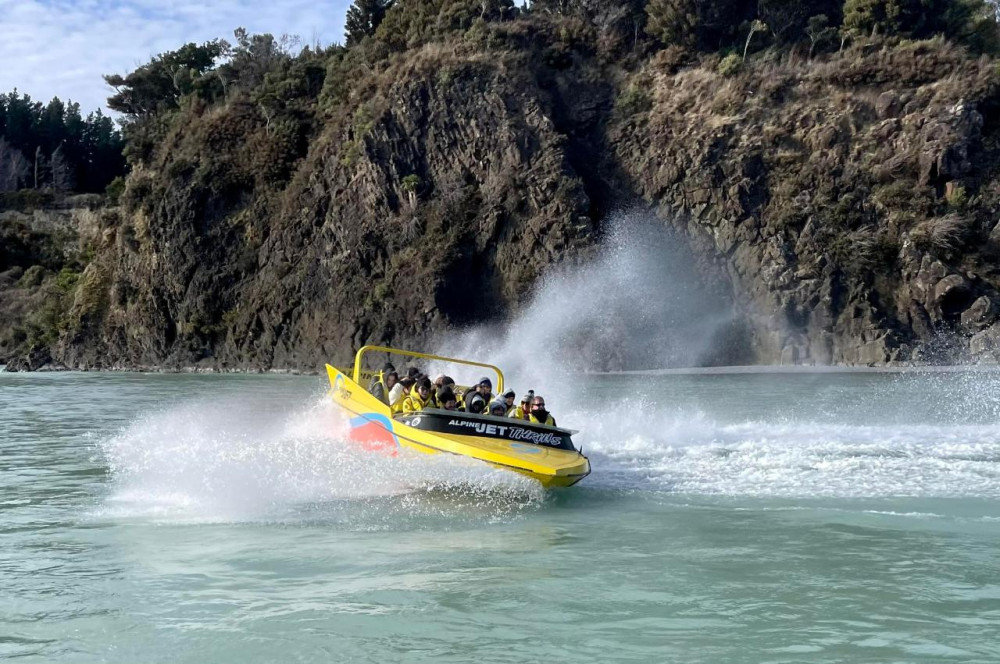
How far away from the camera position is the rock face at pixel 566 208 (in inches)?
1731

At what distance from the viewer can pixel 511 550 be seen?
35.3 ft

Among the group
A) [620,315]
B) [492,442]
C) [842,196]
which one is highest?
[842,196]

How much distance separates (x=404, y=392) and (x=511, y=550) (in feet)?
21.6

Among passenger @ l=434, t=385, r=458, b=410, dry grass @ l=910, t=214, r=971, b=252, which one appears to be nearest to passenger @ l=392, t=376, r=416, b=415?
passenger @ l=434, t=385, r=458, b=410

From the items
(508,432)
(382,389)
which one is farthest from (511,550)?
(382,389)

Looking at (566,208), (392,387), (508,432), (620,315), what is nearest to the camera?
(508,432)

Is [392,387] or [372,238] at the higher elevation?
[372,238]

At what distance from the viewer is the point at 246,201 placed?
58.9 meters

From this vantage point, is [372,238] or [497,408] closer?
[497,408]

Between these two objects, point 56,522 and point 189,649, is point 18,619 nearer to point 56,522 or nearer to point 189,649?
point 189,649

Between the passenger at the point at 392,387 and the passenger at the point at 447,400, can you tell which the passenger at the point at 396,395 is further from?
the passenger at the point at 447,400

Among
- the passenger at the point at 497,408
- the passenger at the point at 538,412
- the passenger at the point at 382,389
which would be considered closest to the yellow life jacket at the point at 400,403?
the passenger at the point at 382,389

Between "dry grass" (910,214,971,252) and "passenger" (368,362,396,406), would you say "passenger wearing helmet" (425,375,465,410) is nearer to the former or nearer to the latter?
"passenger" (368,362,396,406)

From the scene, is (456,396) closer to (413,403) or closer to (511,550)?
(413,403)
